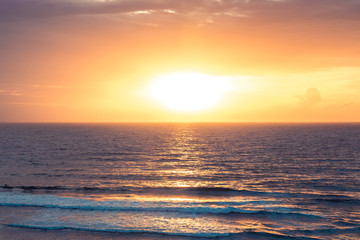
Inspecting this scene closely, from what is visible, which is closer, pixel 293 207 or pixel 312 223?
pixel 312 223

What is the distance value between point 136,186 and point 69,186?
830 cm

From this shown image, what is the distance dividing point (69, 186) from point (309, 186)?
29409mm

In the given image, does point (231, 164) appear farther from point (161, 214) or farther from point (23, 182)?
point (23, 182)

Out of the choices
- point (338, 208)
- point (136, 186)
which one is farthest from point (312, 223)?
point (136, 186)

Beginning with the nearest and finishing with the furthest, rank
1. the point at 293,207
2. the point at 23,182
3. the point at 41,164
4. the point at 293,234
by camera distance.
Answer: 1. the point at 293,234
2. the point at 293,207
3. the point at 23,182
4. the point at 41,164

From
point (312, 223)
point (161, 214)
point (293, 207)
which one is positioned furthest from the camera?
point (293, 207)

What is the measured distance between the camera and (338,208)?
27609 mm

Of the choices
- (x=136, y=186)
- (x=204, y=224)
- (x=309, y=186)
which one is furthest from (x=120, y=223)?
(x=309, y=186)

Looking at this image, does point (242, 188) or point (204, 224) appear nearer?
point (204, 224)

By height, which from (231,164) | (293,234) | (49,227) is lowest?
(49,227)

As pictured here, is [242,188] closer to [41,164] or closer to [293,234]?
[293,234]

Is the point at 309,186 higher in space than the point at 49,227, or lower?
higher

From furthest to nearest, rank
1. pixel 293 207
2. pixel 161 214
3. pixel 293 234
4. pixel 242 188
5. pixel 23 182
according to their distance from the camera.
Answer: pixel 23 182 < pixel 242 188 < pixel 293 207 < pixel 161 214 < pixel 293 234

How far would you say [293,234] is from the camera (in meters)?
21.7
